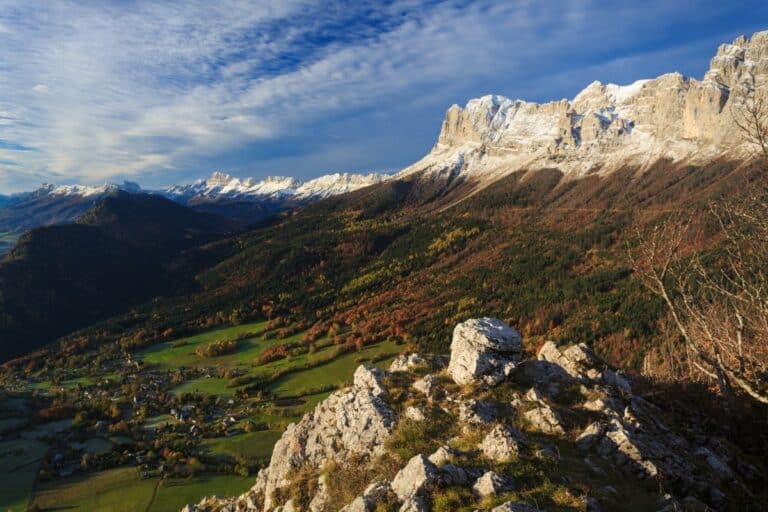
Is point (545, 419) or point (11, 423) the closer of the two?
point (545, 419)

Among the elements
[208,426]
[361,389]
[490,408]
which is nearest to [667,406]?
[490,408]

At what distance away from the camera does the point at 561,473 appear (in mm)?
16953

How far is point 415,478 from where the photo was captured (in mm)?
16906

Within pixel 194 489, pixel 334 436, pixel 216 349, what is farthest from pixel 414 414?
pixel 216 349

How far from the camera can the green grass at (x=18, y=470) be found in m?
70.0

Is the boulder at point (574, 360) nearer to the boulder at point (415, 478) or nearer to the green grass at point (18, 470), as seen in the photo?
the boulder at point (415, 478)

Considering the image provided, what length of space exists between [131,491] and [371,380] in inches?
2526

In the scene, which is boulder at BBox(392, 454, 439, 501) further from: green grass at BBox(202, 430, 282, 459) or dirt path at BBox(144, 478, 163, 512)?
green grass at BBox(202, 430, 282, 459)

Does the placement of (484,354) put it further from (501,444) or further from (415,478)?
(415,478)

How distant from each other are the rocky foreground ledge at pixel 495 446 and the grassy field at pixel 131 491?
144 feet

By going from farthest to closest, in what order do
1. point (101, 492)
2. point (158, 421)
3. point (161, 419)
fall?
point (161, 419), point (158, 421), point (101, 492)

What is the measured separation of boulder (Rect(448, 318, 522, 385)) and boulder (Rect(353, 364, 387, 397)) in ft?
15.8

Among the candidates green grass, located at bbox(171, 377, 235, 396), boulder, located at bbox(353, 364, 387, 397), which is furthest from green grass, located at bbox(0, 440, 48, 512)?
boulder, located at bbox(353, 364, 387, 397)

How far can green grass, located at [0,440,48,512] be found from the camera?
70.0m
